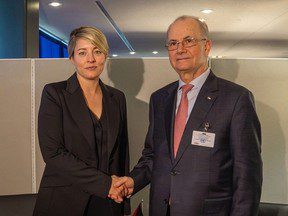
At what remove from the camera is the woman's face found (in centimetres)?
176

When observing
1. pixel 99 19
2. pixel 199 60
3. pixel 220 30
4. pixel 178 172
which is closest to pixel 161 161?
pixel 178 172

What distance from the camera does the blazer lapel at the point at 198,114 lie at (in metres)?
1.53

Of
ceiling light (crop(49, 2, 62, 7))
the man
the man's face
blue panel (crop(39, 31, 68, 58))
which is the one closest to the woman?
the man

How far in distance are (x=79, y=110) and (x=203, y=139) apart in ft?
1.99

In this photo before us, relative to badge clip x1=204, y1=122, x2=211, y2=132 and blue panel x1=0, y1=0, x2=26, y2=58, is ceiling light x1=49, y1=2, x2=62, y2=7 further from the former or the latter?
badge clip x1=204, y1=122, x2=211, y2=132

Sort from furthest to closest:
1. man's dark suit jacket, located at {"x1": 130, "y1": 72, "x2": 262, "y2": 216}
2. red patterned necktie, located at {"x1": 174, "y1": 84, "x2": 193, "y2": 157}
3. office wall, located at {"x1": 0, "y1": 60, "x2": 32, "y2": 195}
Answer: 1. office wall, located at {"x1": 0, "y1": 60, "x2": 32, "y2": 195}
2. red patterned necktie, located at {"x1": 174, "y1": 84, "x2": 193, "y2": 157}
3. man's dark suit jacket, located at {"x1": 130, "y1": 72, "x2": 262, "y2": 216}

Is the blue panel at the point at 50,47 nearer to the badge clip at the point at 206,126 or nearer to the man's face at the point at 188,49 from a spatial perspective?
the man's face at the point at 188,49

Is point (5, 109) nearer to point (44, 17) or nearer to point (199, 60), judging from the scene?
point (199, 60)

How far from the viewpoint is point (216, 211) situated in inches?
59.2

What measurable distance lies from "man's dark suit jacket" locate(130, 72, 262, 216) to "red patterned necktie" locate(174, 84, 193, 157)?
0.04m

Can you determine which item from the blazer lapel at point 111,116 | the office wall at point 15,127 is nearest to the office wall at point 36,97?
the office wall at point 15,127

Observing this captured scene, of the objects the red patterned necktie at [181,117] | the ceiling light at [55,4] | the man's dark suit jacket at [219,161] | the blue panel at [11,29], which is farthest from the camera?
the ceiling light at [55,4]

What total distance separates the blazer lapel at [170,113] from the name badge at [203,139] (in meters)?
0.12

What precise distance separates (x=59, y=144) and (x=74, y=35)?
523 millimetres
